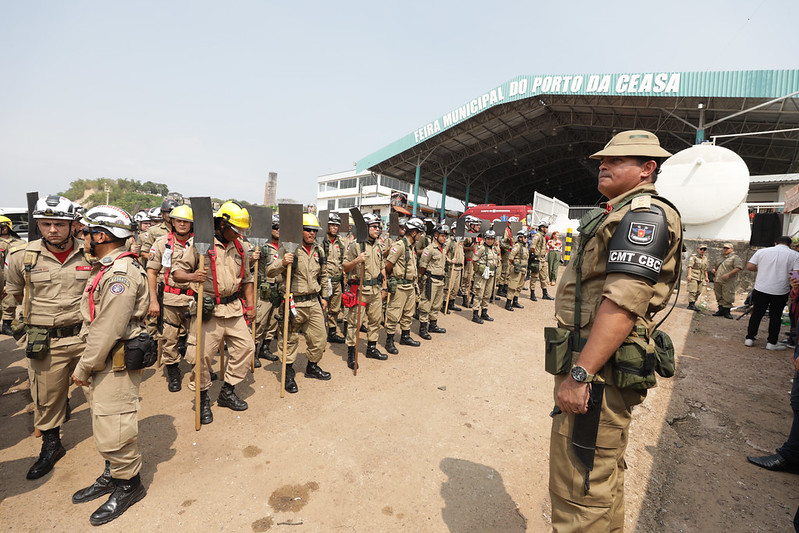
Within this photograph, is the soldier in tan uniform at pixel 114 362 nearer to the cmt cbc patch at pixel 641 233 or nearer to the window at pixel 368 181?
the cmt cbc patch at pixel 641 233

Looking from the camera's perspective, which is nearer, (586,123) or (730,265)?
(730,265)

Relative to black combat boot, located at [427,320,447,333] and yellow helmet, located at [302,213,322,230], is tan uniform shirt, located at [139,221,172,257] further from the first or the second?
black combat boot, located at [427,320,447,333]

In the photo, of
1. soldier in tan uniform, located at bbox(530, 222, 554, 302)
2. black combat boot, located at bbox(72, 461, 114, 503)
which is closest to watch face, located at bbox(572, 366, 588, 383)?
black combat boot, located at bbox(72, 461, 114, 503)

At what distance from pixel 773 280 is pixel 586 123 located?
60.4 feet

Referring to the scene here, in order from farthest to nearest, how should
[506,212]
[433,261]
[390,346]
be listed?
[506,212] < [433,261] < [390,346]

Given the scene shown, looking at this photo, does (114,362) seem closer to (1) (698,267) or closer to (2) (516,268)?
(2) (516,268)

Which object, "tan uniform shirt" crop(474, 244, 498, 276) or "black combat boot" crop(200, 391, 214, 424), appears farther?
"tan uniform shirt" crop(474, 244, 498, 276)

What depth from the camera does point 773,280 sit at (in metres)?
6.08

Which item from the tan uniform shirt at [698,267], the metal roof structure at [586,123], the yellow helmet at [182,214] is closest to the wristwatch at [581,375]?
the yellow helmet at [182,214]

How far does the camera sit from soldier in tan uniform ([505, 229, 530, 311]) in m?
9.38

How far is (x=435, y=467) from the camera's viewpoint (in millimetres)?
3002

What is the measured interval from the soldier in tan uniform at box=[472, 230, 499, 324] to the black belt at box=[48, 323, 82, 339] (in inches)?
266

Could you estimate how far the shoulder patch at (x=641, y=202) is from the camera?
1548 mm

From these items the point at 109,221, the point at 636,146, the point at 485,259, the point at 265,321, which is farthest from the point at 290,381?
the point at 485,259
